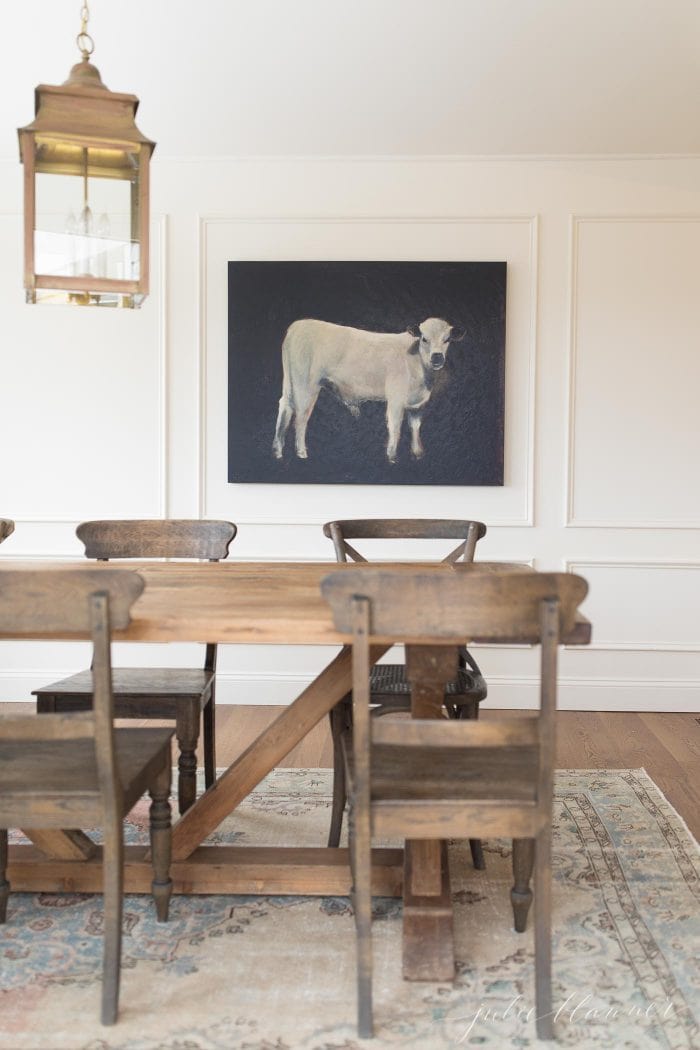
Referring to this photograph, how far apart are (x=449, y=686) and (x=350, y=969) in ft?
2.69

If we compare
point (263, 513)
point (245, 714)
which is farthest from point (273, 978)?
point (263, 513)

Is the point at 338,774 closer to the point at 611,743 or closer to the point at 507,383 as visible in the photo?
the point at 611,743

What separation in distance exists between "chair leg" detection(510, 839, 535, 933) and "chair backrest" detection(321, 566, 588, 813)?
0.50 m

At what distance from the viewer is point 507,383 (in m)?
4.55

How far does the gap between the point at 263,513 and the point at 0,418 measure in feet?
4.35

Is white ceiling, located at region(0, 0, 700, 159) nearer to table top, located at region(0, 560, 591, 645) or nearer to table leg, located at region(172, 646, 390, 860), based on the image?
table top, located at region(0, 560, 591, 645)

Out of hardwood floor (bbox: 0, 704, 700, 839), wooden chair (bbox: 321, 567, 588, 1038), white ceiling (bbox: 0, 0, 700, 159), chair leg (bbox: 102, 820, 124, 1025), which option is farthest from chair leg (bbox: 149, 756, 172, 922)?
white ceiling (bbox: 0, 0, 700, 159)

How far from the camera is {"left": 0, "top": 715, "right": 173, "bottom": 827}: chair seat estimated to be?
1.94 metres

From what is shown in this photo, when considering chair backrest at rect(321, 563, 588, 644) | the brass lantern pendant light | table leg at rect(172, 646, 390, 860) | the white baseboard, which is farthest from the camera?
the white baseboard

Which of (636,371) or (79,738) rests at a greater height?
(636,371)

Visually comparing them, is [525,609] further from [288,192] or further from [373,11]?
[288,192]

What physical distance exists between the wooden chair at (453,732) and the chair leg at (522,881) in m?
0.31

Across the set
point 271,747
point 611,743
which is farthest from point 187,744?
point 611,743

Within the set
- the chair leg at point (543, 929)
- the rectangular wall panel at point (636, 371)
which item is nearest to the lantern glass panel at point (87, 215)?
the chair leg at point (543, 929)
